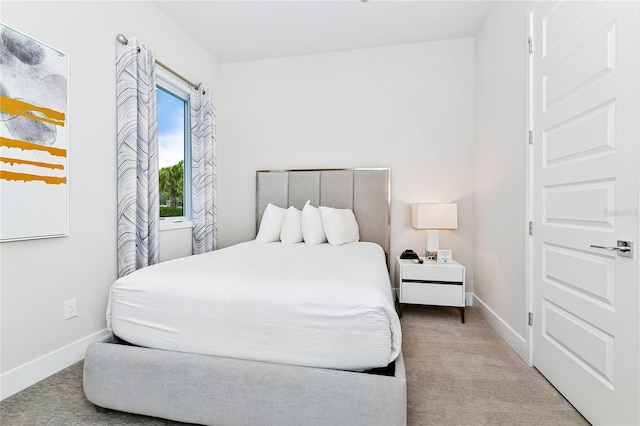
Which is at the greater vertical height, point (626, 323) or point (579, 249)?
point (579, 249)

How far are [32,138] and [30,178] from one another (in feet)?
0.76

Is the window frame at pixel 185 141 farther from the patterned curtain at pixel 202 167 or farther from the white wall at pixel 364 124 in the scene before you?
the white wall at pixel 364 124

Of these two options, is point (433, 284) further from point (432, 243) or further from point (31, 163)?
point (31, 163)

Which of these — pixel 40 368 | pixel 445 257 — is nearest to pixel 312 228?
pixel 445 257

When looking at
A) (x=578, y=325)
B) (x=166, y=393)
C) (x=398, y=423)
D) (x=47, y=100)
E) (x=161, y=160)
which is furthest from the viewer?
(x=161, y=160)

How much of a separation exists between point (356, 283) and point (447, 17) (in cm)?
282

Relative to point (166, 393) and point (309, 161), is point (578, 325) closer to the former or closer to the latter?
point (166, 393)

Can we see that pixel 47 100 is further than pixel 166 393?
Yes

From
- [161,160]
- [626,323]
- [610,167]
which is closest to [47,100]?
[161,160]

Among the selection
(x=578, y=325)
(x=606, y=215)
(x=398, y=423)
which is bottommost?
(x=398, y=423)

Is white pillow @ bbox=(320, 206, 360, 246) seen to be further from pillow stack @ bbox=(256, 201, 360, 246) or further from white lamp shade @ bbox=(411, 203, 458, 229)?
white lamp shade @ bbox=(411, 203, 458, 229)

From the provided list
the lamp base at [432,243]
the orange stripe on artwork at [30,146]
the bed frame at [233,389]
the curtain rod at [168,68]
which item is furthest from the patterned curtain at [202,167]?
the lamp base at [432,243]

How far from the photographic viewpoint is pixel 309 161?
11.6ft

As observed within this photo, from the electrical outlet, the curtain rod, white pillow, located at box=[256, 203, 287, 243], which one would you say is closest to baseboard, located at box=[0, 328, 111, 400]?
the electrical outlet
